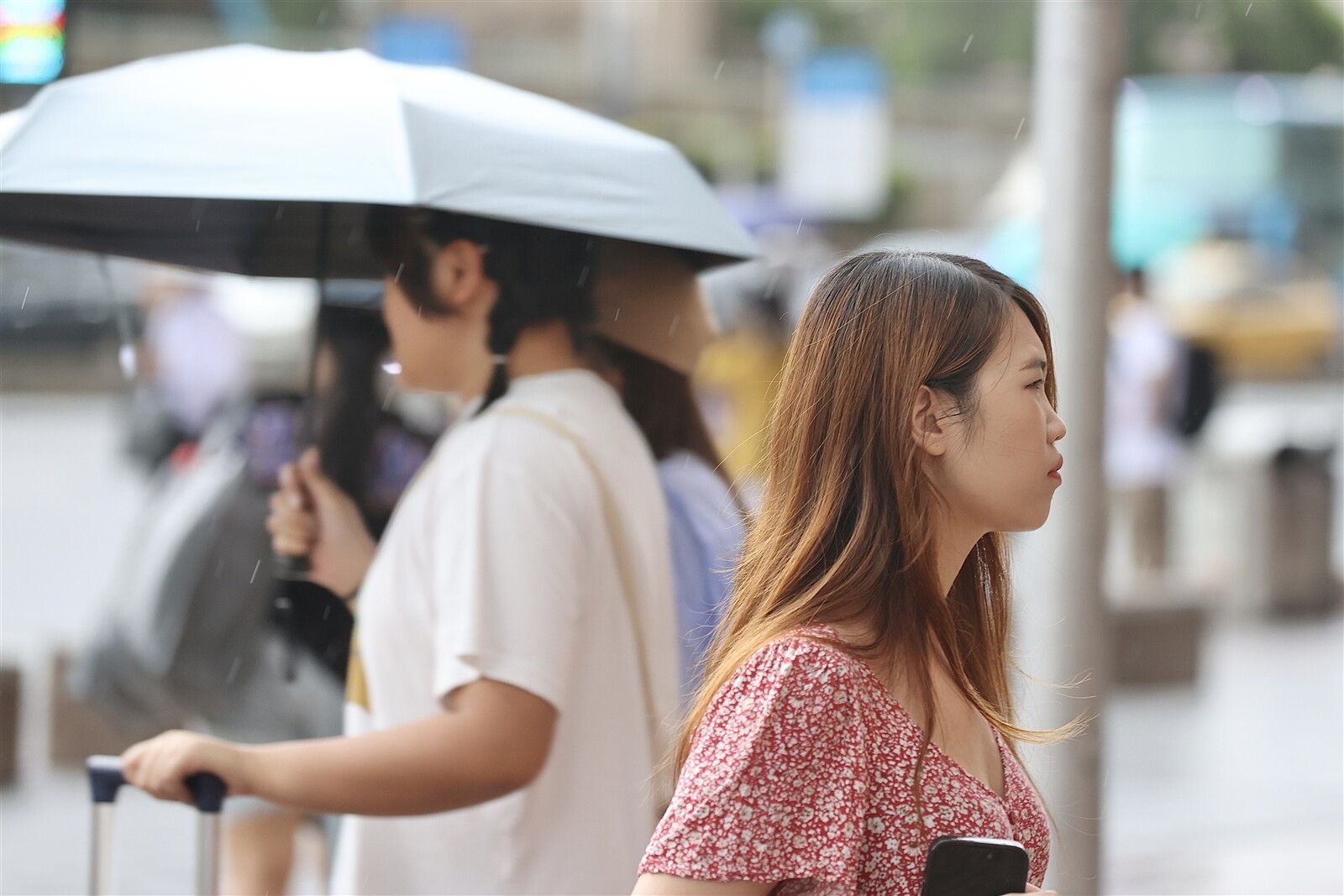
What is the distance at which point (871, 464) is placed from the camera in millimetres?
1946

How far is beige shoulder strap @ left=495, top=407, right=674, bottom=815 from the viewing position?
9.30ft

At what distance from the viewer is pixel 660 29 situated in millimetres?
49625

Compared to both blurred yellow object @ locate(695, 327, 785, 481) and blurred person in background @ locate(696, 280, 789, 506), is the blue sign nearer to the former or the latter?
blurred person in background @ locate(696, 280, 789, 506)

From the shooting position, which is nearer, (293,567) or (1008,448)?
(1008,448)

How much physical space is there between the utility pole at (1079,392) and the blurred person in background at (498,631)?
1.13 metres

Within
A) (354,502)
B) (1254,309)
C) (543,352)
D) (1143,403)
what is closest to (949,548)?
(543,352)

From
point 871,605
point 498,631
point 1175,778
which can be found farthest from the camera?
point 1175,778

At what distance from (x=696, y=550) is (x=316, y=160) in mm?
1007

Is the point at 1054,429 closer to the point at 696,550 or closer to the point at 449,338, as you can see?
the point at 449,338

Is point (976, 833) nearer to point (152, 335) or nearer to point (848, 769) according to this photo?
point (848, 769)

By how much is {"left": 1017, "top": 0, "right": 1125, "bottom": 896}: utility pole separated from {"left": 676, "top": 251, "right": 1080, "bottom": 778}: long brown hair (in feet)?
5.63

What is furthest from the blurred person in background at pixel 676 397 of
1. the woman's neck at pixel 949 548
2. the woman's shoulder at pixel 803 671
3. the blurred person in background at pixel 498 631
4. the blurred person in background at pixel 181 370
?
the blurred person in background at pixel 181 370

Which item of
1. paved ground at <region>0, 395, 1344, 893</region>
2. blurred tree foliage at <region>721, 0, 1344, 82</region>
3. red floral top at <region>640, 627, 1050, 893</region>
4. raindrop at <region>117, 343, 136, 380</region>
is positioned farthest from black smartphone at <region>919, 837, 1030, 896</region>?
blurred tree foliage at <region>721, 0, 1344, 82</region>

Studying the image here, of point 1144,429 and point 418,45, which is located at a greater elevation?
point 418,45
